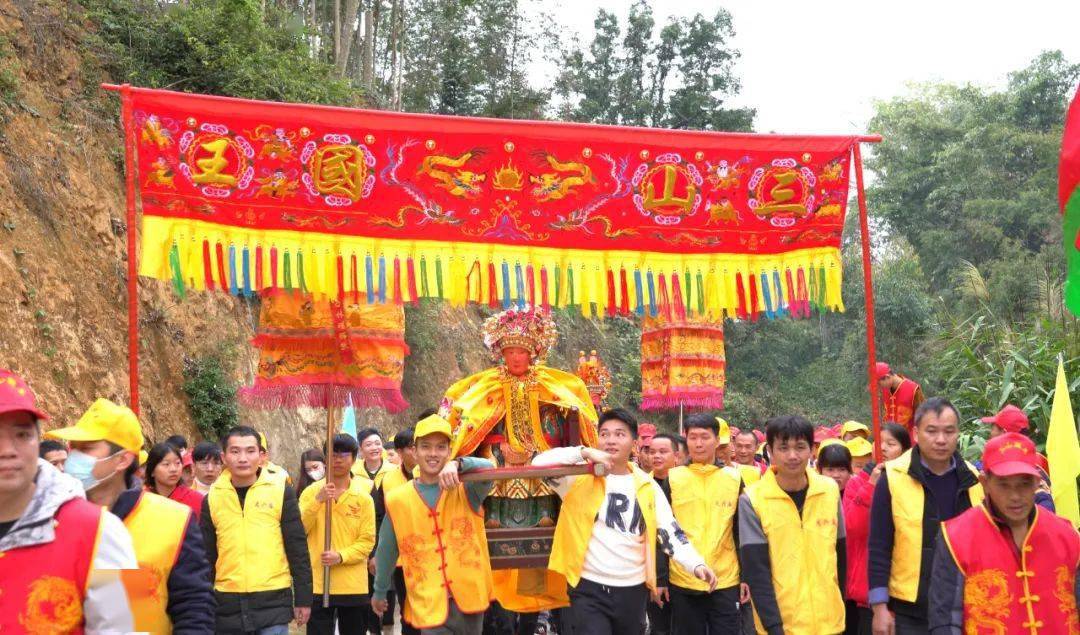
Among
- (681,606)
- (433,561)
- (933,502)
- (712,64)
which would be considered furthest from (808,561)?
(712,64)

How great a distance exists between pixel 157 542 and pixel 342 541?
4.60 meters

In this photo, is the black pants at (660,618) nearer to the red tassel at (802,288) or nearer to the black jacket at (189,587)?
the red tassel at (802,288)

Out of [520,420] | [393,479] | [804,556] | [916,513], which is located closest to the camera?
[916,513]

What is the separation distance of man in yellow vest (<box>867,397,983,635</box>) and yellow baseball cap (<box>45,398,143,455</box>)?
369cm

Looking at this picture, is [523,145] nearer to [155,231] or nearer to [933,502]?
[155,231]

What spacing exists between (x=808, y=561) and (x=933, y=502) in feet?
2.56

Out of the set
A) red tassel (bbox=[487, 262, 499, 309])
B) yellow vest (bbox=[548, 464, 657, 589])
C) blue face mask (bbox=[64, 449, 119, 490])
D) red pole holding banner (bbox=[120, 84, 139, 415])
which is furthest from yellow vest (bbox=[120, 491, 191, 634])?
red tassel (bbox=[487, 262, 499, 309])

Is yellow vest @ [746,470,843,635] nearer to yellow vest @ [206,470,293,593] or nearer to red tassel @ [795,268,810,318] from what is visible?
red tassel @ [795,268,810,318]

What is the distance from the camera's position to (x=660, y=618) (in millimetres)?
9336

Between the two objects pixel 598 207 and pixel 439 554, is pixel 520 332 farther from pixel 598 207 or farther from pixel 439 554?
pixel 439 554

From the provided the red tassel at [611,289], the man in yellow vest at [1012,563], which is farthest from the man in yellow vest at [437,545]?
the man in yellow vest at [1012,563]

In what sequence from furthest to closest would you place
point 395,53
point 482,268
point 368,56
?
point 395,53 < point 368,56 < point 482,268

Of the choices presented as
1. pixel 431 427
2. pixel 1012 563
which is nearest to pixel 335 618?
pixel 431 427

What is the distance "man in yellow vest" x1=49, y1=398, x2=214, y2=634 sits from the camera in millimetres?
4164
